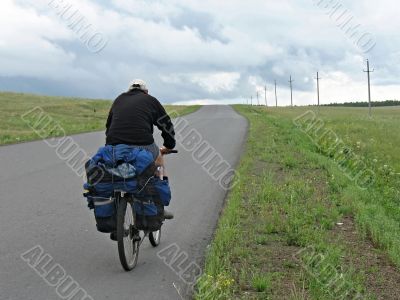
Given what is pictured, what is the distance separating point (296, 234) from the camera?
21.5 feet

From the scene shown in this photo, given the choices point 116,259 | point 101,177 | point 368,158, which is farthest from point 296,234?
point 368,158

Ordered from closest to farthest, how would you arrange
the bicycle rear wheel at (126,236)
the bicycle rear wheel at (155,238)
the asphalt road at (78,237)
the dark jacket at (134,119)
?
the asphalt road at (78,237), the bicycle rear wheel at (126,236), the dark jacket at (134,119), the bicycle rear wheel at (155,238)

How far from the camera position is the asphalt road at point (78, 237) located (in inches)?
196

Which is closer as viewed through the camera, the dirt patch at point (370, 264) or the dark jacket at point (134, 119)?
the dirt patch at point (370, 264)

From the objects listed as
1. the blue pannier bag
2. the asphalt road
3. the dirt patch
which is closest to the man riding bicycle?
the blue pannier bag

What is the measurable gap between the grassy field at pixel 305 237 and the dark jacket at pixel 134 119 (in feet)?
5.18

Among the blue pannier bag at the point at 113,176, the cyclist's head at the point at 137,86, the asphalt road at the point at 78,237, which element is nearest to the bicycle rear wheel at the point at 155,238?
the asphalt road at the point at 78,237

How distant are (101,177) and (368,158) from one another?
484 inches

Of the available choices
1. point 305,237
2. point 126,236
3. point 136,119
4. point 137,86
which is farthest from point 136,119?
point 305,237

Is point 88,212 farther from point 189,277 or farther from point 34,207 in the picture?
point 189,277

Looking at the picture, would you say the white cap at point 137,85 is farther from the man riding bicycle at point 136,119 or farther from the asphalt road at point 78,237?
the asphalt road at point 78,237

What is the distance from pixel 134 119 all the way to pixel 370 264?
124 inches

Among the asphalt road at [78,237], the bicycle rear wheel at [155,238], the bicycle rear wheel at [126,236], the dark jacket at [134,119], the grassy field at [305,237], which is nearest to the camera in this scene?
the grassy field at [305,237]

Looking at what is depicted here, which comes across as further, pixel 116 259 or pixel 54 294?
pixel 116 259
